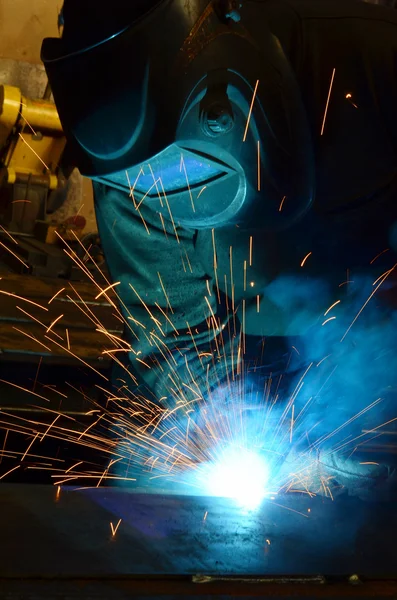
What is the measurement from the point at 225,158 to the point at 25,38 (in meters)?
3.78

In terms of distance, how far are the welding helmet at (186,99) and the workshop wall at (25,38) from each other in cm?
351

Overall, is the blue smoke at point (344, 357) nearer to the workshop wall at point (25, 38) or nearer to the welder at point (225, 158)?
the welder at point (225, 158)

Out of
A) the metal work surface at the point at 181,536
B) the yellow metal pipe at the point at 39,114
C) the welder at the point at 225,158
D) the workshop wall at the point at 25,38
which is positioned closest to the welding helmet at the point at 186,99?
the welder at the point at 225,158

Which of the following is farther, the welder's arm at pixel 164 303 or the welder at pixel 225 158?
the welder's arm at pixel 164 303

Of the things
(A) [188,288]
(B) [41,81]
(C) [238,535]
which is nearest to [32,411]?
(A) [188,288]

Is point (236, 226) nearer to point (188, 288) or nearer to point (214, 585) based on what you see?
point (188, 288)

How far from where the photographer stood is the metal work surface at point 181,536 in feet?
4.00

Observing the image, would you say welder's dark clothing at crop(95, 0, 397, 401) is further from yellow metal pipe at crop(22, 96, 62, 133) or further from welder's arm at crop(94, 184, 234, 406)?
yellow metal pipe at crop(22, 96, 62, 133)

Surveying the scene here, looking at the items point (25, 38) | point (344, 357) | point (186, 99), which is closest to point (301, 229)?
point (344, 357)

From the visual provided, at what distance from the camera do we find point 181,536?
135 cm

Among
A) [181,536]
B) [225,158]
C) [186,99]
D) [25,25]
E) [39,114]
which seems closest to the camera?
[181,536]

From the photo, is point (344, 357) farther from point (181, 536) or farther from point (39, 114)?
point (39, 114)

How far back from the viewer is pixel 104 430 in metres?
3.17

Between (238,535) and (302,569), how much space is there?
6.2 inches
